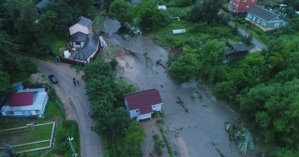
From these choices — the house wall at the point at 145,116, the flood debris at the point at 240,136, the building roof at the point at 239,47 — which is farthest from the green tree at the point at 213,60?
the house wall at the point at 145,116

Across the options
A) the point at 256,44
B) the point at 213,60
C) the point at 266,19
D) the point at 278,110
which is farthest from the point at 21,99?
the point at 266,19

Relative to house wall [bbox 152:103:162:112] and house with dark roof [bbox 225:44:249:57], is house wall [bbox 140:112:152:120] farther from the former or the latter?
house with dark roof [bbox 225:44:249:57]

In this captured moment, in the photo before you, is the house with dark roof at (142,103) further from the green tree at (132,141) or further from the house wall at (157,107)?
the green tree at (132,141)

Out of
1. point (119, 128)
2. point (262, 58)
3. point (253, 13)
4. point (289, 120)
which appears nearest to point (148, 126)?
point (119, 128)

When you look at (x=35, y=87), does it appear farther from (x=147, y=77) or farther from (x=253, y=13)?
(x=253, y=13)

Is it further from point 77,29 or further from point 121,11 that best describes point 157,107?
point 121,11

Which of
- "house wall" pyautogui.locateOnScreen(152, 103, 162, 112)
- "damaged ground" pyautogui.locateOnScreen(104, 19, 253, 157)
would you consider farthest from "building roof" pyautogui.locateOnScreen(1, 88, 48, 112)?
"house wall" pyautogui.locateOnScreen(152, 103, 162, 112)
